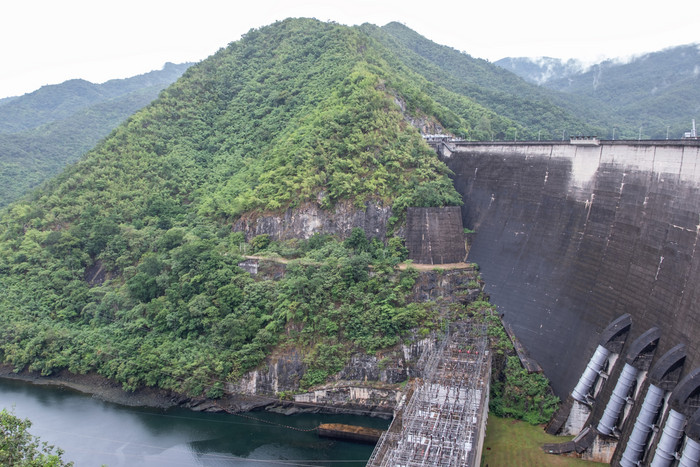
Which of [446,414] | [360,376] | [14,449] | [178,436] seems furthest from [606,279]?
[14,449]

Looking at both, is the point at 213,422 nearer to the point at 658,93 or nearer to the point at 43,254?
the point at 43,254

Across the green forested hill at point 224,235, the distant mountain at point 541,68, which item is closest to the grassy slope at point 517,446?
the green forested hill at point 224,235

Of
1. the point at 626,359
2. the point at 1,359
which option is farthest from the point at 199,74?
the point at 626,359

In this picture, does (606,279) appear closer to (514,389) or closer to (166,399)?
(514,389)

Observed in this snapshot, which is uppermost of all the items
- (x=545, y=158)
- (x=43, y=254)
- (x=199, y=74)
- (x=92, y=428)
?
(x=199, y=74)

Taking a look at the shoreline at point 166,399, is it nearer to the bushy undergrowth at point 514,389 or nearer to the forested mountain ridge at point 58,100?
the bushy undergrowth at point 514,389

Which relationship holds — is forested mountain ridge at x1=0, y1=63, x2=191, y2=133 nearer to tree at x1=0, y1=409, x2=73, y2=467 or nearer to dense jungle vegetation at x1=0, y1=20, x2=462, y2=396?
dense jungle vegetation at x1=0, y1=20, x2=462, y2=396

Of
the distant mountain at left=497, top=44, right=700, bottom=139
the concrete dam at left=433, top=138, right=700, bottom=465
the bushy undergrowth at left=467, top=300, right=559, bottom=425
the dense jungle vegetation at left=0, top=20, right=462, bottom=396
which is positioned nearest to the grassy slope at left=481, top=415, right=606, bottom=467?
the bushy undergrowth at left=467, top=300, right=559, bottom=425
